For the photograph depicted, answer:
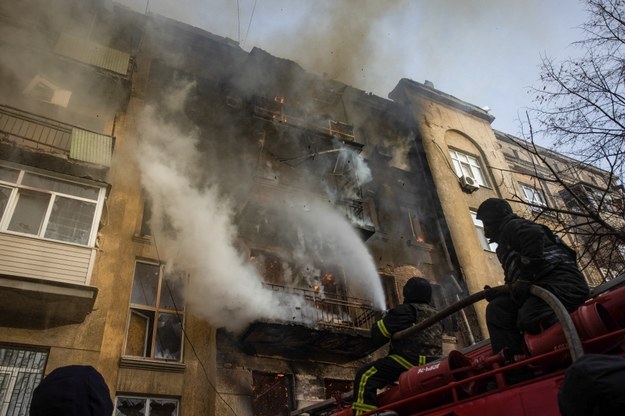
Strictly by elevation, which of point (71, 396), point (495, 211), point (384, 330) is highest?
point (495, 211)

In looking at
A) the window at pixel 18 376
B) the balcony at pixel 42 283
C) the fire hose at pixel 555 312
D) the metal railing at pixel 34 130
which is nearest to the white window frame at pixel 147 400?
the window at pixel 18 376

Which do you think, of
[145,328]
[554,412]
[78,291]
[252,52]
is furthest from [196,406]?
[252,52]

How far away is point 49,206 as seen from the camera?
10.3 m

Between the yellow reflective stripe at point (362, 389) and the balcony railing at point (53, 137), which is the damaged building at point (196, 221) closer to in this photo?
the balcony railing at point (53, 137)

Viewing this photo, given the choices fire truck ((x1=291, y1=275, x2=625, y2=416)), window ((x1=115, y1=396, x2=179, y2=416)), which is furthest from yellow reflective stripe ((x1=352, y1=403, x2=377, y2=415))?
window ((x1=115, y1=396, x2=179, y2=416))

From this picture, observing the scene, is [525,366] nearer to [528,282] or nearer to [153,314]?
[528,282]

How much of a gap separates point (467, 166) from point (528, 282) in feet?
61.8

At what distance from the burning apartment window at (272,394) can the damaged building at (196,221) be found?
38 mm

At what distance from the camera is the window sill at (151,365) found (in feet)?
32.8

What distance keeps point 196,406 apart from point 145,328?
2272mm

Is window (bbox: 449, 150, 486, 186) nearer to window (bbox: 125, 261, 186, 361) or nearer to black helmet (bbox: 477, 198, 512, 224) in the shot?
window (bbox: 125, 261, 186, 361)

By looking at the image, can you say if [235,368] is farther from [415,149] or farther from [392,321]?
[415,149]

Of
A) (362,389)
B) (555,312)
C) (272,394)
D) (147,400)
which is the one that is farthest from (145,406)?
(555,312)

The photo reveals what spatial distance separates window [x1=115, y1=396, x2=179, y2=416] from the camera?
31.4 feet
